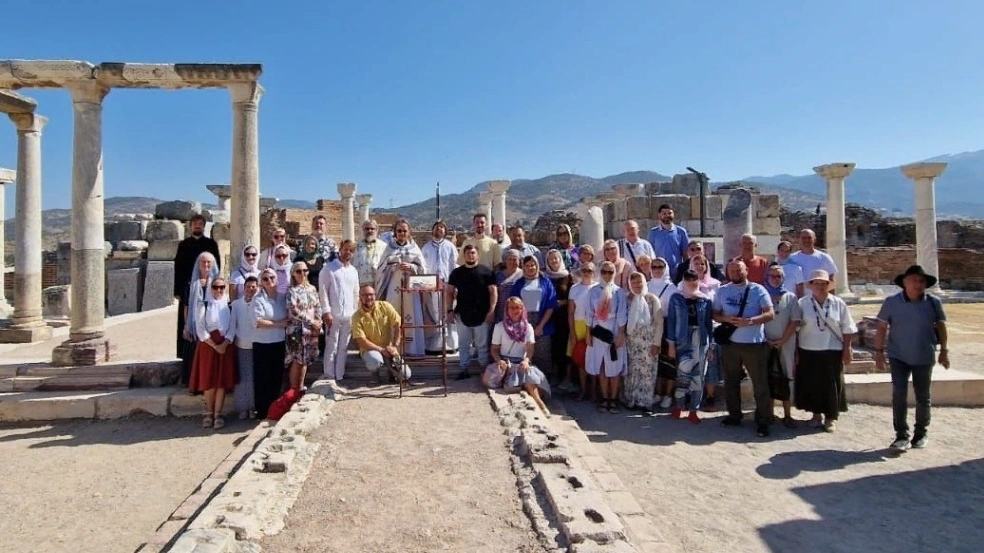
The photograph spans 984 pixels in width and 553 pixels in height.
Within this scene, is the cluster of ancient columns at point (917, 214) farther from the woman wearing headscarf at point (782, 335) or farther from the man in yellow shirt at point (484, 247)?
the man in yellow shirt at point (484, 247)

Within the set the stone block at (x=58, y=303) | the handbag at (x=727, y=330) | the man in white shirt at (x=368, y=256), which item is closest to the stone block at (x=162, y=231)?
the stone block at (x=58, y=303)

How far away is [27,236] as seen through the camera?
11.9m

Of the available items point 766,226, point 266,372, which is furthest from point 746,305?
point 766,226

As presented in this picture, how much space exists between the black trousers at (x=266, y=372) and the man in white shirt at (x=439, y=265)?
1.80 meters

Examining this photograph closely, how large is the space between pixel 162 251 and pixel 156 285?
131 centimetres

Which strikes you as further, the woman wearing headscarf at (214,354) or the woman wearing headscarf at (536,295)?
the woman wearing headscarf at (536,295)

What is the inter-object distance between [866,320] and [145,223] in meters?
18.0

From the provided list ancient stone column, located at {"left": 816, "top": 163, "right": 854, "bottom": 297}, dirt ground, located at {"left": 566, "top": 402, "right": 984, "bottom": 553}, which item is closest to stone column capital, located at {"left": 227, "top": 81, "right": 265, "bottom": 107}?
dirt ground, located at {"left": 566, "top": 402, "right": 984, "bottom": 553}

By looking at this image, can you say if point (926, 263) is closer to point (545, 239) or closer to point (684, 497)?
point (545, 239)

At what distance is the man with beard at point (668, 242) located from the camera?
28.2 feet

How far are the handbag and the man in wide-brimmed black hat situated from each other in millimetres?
1206

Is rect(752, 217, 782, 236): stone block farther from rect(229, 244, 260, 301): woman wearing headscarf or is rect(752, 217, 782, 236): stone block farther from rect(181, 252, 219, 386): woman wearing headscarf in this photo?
rect(181, 252, 219, 386): woman wearing headscarf

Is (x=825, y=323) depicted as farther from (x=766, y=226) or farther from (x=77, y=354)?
(x=77, y=354)

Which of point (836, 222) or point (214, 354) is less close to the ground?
point (836, 222)
